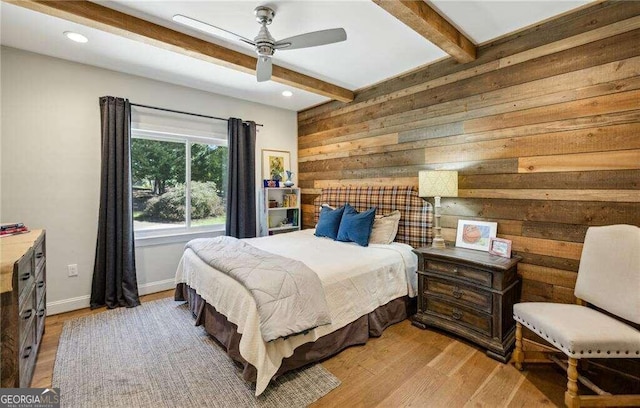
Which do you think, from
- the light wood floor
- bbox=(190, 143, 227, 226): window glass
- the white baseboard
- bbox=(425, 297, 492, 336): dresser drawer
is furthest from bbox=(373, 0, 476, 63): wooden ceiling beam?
the white baseboard

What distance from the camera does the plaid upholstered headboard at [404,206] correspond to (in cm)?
307

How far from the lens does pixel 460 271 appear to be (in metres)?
2.41

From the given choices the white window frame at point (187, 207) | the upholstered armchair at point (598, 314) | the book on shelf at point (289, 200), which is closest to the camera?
the upholstered armchair at point (598, 314)

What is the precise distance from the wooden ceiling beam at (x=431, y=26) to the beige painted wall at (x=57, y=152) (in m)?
2.98

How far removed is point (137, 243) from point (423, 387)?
3379 millimetres

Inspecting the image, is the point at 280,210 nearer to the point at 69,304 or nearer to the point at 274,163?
the point at 274,163

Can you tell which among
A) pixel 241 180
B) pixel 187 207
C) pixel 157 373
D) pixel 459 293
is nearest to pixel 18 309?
pixel 157 373

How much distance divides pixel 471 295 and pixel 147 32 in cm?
337

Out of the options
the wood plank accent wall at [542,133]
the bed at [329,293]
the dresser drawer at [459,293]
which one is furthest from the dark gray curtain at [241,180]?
the dresser drawer at [459,293]

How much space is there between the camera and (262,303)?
1.79m

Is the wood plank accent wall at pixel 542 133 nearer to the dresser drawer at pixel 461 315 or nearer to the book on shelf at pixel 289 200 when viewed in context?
the dresser drawer at pixel 461 315

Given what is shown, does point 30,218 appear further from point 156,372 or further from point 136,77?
point 156,372

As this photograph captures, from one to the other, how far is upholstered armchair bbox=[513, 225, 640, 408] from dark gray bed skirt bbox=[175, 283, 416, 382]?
3.23ft

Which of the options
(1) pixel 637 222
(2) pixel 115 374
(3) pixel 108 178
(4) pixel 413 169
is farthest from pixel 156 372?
(1) pixel 637 222
